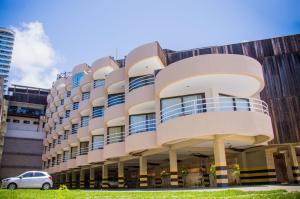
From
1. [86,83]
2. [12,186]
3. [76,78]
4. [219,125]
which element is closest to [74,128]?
[86,83]

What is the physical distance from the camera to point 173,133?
1822 centimetres

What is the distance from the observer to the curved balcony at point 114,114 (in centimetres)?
2686

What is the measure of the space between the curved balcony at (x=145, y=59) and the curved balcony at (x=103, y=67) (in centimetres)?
784

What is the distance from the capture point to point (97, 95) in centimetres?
3275

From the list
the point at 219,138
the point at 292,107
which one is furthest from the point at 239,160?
the point at 219,138

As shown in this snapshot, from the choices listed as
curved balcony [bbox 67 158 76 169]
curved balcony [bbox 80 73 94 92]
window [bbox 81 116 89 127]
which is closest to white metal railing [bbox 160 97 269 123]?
window [bbox 81 116 89 127]

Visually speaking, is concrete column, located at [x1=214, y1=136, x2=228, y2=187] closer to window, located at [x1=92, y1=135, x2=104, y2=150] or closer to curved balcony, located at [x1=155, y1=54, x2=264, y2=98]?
curved balcony, located at [x1=155, y1=54, x2=264, y2=98]

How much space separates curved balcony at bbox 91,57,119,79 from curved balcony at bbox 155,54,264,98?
13.8 m

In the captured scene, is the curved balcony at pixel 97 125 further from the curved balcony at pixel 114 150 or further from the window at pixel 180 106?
the window at pixel 180 106

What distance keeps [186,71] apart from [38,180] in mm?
15118

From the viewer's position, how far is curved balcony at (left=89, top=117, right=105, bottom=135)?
102ft

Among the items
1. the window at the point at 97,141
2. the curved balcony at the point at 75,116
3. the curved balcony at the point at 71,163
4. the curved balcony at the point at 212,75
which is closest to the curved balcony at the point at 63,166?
the curved balcony at the point at 71,163

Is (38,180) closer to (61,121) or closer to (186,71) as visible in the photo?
(186,71)

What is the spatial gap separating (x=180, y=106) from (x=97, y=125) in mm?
13511
